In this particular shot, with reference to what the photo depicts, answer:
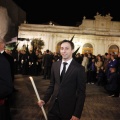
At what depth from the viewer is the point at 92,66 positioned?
16.9m

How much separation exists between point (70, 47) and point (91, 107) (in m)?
5.06

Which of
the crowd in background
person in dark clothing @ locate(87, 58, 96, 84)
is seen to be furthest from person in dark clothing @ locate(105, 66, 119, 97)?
person in dark clothing @ locate(87, 58, 96, 84)

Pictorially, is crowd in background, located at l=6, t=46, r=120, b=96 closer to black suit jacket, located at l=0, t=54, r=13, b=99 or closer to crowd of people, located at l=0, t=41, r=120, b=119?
crowd of people, located at l=0, t=41, r=120, b=119

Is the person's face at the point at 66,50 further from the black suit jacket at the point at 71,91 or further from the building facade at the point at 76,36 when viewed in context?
the building facade at the point at 76,36

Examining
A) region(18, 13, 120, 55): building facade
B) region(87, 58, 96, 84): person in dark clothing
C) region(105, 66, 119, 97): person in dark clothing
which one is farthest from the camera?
region(18, 13, 120, 55): building facade

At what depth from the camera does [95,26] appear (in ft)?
194

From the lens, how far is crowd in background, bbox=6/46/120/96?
1158cm

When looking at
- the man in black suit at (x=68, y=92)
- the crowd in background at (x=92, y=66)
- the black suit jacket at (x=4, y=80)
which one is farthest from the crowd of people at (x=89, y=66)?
the black suit jacket at (x=4, y=80)

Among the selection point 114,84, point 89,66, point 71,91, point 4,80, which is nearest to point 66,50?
point 71,91

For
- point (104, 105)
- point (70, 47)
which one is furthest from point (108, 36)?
point (70, 47)

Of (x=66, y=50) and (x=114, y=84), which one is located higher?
(x=66, y=50)

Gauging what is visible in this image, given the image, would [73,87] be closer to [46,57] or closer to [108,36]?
[46,57]

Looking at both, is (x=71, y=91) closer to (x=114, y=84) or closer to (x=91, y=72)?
(x=114, y=84)

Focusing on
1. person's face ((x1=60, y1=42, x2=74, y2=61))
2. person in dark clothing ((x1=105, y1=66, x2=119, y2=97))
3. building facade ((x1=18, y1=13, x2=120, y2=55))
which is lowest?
person in dark clothing ((x1=105, y1=66, x2=119, y2=97))
